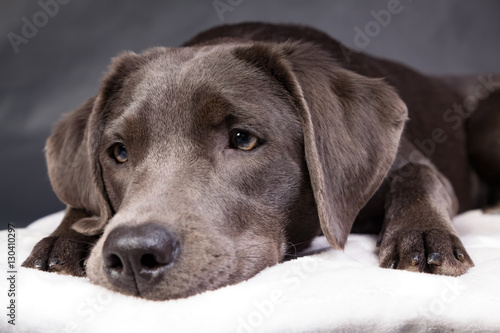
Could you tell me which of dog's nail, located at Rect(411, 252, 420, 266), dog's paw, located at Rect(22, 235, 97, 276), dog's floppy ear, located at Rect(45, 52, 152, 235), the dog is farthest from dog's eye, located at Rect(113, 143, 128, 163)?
dog's nail, located at Rect(411, 252, 420, 266)

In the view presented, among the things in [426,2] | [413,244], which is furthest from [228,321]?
[426,2]

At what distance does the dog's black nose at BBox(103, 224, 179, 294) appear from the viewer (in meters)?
2.32

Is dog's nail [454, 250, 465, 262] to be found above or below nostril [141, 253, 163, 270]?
below

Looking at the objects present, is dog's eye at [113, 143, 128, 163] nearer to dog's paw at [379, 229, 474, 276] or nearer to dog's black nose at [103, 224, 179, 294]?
dog's black nose at [103, 224, 179, 294]

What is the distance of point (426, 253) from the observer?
2.75 m

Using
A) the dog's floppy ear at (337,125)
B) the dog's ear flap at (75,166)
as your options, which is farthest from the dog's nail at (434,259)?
the dog's ear flap at (75,166)

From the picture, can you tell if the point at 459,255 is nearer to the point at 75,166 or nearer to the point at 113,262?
the point at 113,262

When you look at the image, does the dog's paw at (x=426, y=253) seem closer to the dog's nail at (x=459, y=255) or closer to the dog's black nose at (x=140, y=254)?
the dog's nail at (x=459, y=255)

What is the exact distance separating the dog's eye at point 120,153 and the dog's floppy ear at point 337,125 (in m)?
0.68

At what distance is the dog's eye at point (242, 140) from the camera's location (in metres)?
2.87

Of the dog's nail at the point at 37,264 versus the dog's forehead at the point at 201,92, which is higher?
the dog's forehead at the point at 201,92

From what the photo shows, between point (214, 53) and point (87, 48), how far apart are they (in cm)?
285

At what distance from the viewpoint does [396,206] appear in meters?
3.26

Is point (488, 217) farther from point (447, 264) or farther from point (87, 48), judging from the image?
point (87, 48)
